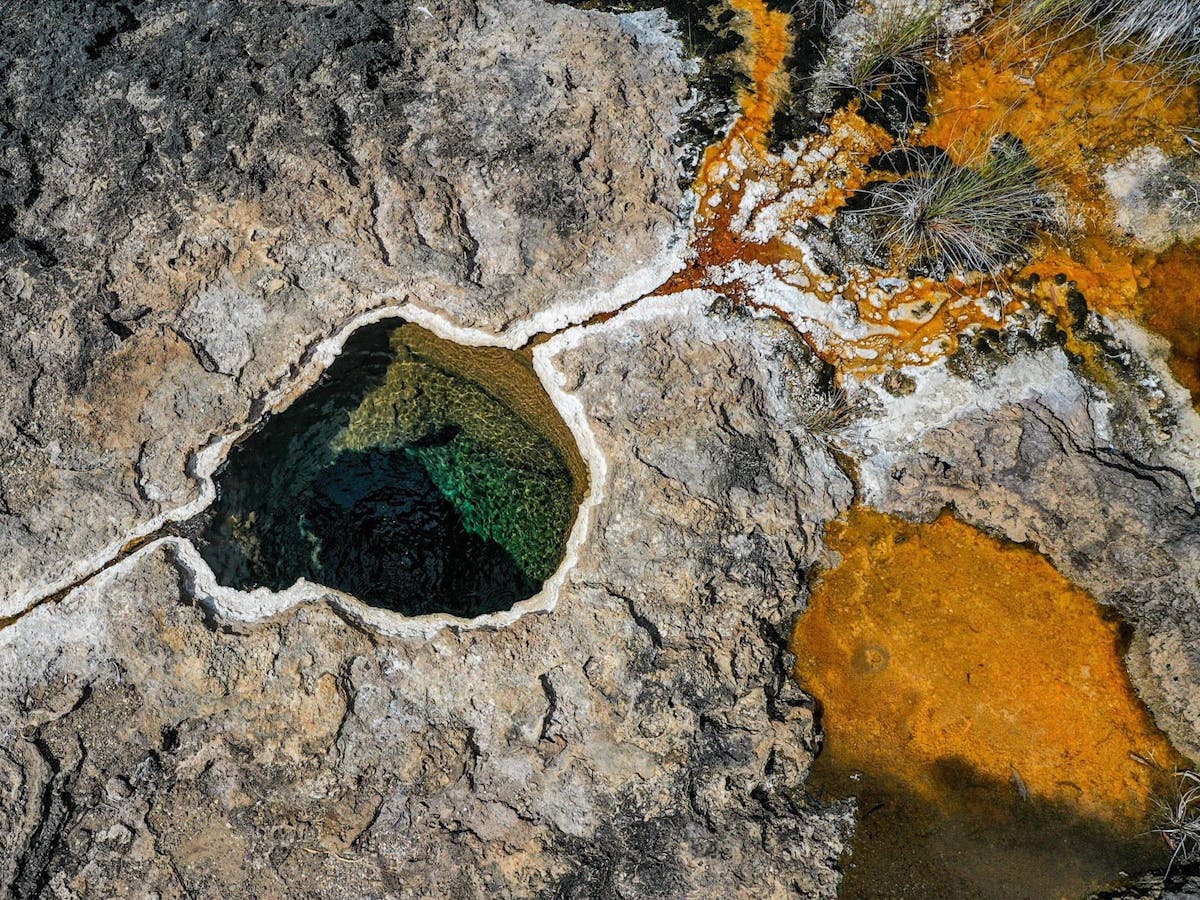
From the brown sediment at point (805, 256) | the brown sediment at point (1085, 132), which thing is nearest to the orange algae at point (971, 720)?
the brown sediment at point (805, 256)

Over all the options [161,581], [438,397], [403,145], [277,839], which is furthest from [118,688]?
[403,145]

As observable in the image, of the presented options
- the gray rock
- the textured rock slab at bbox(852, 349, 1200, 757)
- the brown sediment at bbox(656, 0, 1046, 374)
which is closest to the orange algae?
the textured rock slab at bbox(852, 349, 1200, 757)

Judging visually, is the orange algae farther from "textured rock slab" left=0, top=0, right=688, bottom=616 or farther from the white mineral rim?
"textured rock slab" left=0, top=0, right=688, bottom=616

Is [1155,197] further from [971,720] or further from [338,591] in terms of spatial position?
[338,591]

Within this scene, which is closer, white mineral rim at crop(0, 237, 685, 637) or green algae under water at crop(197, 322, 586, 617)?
white mineral rim at crop(0, 237, 685, 637)

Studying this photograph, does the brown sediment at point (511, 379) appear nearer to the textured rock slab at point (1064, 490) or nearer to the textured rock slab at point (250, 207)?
the textured rock slab at point (250, 207)

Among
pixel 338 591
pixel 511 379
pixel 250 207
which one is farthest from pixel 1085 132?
pixel 338 591

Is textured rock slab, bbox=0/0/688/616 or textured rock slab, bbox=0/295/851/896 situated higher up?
textured rock slab, bbox=0/0/688/616
